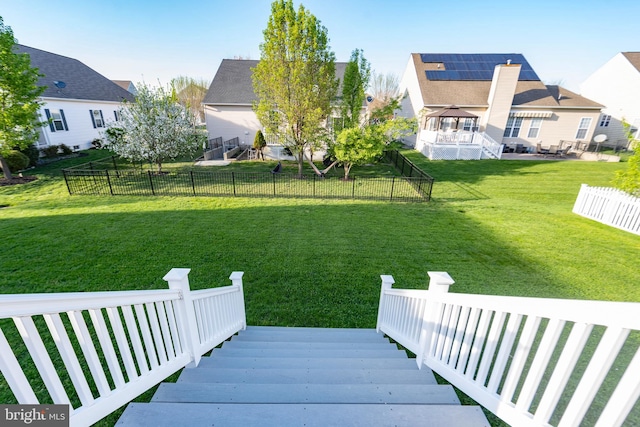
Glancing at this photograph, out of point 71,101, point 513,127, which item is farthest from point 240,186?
point 513,127

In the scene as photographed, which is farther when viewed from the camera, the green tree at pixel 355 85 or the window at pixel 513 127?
the window at pixel 513 127

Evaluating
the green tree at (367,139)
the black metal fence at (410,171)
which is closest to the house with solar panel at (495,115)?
the black metal fence at (410,171)

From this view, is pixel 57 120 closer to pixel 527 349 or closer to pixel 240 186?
pixel 240 186

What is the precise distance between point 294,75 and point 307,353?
36.0ft

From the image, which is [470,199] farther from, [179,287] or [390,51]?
[390,51]

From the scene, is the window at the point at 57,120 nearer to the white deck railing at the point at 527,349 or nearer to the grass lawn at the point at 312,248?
the grass lawn at the point at 312,248

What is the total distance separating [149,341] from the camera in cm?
211

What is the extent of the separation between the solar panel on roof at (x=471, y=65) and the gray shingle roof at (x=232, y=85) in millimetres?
7758

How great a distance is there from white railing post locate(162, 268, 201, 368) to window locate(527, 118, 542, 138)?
2480 cm

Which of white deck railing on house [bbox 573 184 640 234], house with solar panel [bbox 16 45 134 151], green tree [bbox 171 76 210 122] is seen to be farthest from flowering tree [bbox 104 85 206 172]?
green tree [bbox 171 76 210 122]

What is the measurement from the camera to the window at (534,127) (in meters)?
19.5

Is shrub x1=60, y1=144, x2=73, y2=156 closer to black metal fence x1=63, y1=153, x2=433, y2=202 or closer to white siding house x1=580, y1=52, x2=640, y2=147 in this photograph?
black metal fence x1=63, y1=153, x2=433, y2=202

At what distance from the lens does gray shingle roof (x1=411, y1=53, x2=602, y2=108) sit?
19.1 m

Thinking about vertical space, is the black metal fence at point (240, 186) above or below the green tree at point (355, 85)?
below
